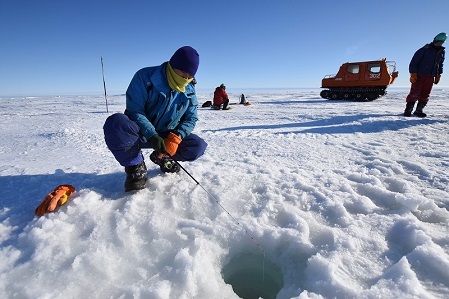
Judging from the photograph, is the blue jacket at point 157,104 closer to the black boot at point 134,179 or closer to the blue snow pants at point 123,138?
the blue snow pants at point 123,138

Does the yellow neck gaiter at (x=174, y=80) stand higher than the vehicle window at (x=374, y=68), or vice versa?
the vehicle window at (x=374, y=68)

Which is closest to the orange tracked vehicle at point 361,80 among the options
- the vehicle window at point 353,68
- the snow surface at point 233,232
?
the vehicle window at point 353,68

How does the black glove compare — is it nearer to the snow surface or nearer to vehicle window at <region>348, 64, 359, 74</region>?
the snow surface

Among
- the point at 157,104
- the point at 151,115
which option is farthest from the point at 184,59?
the point at 151,115

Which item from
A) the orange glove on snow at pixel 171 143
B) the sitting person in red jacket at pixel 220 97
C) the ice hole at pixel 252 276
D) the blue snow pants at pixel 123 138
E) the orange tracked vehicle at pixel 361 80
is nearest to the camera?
the ice hole at pixel 252 276

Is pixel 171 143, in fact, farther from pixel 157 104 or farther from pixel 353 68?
pixel 353 68

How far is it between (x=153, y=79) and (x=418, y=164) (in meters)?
2.70

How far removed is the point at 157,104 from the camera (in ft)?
6.90

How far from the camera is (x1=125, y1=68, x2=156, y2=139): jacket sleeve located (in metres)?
1.98

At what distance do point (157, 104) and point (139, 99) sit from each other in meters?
0.15

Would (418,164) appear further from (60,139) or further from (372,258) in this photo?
(60,139)

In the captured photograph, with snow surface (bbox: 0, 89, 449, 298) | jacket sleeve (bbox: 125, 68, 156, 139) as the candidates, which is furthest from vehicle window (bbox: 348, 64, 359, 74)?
jacket sleeve (bbox: 125, 68, 156, 139)

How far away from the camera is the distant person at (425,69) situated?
17.9 feet

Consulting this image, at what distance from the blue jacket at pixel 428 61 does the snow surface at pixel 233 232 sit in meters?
4.01
